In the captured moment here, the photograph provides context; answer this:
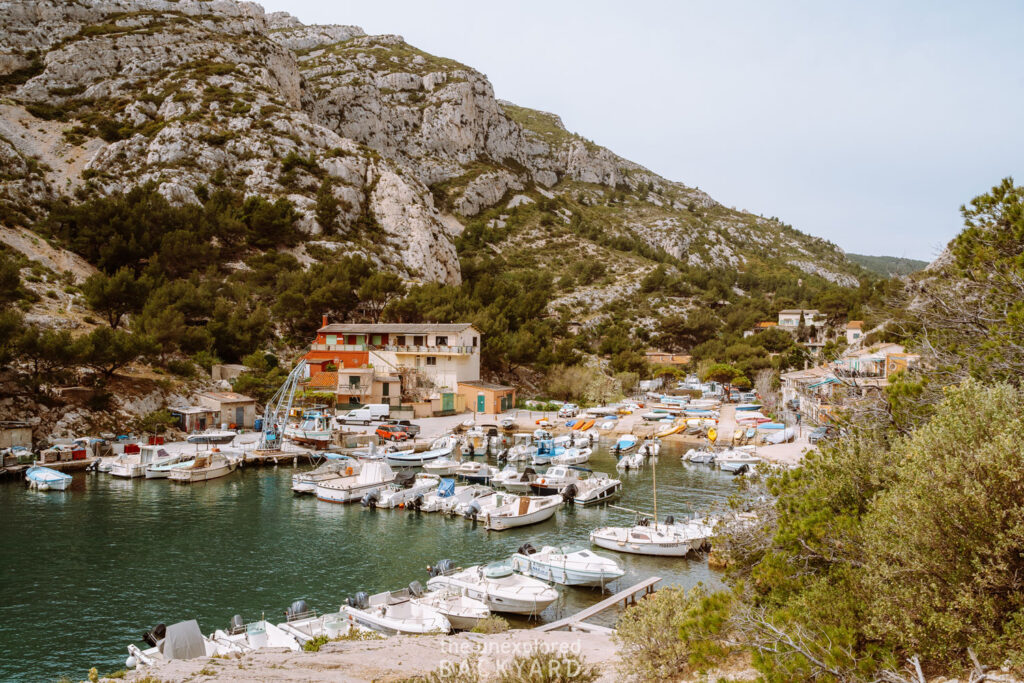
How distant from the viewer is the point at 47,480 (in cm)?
2948

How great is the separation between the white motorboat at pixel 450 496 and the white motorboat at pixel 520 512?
6.77 feet

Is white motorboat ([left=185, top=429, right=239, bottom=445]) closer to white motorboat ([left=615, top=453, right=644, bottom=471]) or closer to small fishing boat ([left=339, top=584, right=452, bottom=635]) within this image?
white motorboat ([left=615, top=453, right=644, bottom=471])

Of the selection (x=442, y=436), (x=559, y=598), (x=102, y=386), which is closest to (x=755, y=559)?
(x=559, y=598)

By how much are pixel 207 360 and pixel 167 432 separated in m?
9.75

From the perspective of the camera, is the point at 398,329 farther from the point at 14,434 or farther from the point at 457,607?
the point at 457,607

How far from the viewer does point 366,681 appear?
9.77 metres

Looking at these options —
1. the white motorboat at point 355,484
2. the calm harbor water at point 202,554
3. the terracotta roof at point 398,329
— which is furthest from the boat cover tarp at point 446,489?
the terracotta roof at point 398,329

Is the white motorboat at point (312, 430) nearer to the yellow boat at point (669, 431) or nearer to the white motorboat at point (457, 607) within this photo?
the yellow boat at point (669, 431)

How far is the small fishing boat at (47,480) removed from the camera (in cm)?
2942

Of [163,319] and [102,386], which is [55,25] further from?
[102,386]

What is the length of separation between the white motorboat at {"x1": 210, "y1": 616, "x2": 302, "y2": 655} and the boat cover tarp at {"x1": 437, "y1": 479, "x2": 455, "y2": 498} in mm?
14180

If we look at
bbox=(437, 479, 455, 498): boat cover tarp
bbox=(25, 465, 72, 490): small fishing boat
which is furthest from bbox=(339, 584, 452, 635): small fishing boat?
bbox=(25, 465, 72, 490): small fishing boat

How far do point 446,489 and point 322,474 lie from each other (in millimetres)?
7257

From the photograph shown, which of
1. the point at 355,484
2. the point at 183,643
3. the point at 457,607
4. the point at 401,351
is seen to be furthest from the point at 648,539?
the point at 401,351
